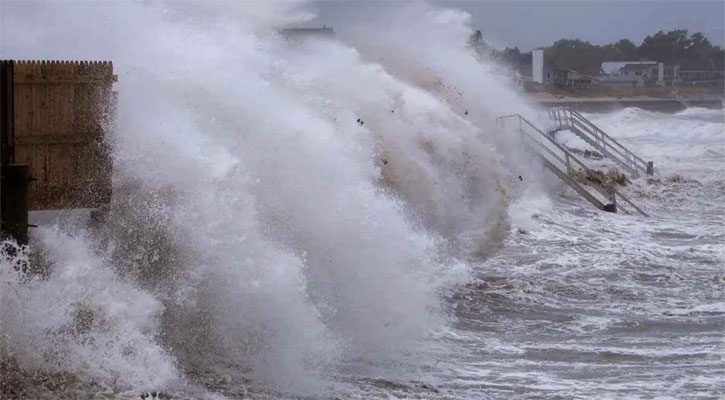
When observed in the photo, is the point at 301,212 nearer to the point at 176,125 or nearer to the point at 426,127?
the point at 176,125

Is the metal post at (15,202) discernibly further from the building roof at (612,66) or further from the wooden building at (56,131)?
the building roof at (612,66)

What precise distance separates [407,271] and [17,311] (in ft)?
18.2

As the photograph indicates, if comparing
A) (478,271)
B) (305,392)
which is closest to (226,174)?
(305,392)

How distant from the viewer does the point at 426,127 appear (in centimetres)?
2077

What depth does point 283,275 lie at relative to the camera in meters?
9.97

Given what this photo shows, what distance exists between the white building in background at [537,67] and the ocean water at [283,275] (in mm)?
65428

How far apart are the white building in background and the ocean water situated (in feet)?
215

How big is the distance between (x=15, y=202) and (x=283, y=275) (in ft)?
8.17

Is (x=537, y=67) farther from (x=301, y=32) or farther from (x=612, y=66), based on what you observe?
(x=301, y=32)

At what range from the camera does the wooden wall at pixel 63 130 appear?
8859mm

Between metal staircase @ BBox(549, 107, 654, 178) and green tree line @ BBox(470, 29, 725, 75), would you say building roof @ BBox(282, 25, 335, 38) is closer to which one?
metal staircase @ BBox(549, 107, 654, 178)

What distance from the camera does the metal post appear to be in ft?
27.8

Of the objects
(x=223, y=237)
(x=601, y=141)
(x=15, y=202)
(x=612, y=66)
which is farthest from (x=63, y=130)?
(x=612, y=66)

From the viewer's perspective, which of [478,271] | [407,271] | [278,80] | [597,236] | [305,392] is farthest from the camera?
[597,236]
